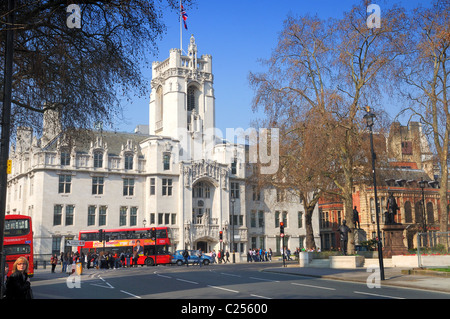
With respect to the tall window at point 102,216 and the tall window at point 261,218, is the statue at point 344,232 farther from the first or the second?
the tall window at point 261,218

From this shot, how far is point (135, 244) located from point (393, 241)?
2555 cm

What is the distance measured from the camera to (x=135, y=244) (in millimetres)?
47375

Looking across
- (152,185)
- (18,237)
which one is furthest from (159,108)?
(18,237)

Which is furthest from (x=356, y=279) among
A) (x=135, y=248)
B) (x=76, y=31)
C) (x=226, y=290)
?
(x=135, y=248)

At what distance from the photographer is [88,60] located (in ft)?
44.6

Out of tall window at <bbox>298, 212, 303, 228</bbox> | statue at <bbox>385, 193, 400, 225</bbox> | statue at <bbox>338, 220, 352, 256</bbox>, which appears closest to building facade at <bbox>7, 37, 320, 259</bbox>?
tall window at <bbox>298, 212, 303, 228</bbox>

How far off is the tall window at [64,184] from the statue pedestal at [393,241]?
3909 cm

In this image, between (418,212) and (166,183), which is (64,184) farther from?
(418,212)

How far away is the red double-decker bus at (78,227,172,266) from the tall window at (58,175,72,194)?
416 inches

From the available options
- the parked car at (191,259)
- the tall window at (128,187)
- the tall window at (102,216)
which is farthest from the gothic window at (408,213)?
the tall window at (102,216)

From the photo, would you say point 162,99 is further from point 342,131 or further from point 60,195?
point 342,131

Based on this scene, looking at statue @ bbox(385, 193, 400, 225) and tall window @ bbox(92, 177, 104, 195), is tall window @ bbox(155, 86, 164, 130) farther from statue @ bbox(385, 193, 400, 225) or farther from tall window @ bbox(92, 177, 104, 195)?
statue @ bbox(385, 193, 400, 225)

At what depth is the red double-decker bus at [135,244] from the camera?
157 ft

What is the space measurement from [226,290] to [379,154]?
67.0 feet
